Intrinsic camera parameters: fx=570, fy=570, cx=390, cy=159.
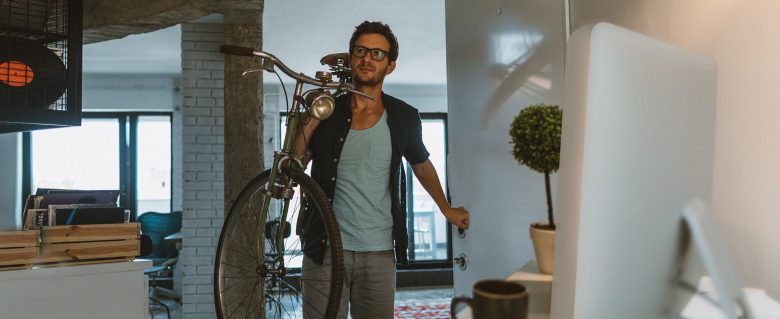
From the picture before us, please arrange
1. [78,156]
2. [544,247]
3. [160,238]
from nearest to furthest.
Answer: [544,247]
[160,238]
[78,156]

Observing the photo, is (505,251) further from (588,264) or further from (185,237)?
(185,237)

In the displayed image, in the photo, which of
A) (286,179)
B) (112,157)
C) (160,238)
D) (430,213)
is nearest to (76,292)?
(286,179)

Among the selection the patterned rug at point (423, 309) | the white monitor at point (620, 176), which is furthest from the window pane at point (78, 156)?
the white monitor at point (620, 176)

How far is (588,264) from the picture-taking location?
0.48 metres

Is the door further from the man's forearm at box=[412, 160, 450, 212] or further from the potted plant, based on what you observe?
the potted plant

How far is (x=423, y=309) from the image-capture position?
20.0 ft

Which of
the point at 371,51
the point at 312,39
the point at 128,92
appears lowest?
the point at 371,51

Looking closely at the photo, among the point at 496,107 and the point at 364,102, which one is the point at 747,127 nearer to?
the point at 496,107

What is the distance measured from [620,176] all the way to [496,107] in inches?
54.1

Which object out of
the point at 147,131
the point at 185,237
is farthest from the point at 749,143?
the point at 147,131

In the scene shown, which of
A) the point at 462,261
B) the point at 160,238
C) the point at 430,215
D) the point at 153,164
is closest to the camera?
the point at 462,261

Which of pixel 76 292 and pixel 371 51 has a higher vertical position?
pixel 371 51

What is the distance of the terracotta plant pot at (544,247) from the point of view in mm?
996

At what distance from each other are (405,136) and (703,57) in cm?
112
